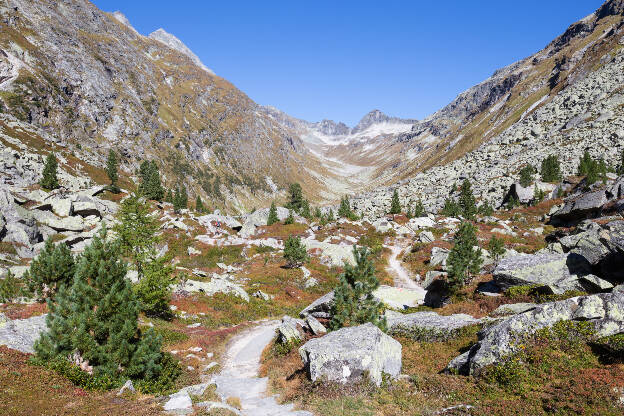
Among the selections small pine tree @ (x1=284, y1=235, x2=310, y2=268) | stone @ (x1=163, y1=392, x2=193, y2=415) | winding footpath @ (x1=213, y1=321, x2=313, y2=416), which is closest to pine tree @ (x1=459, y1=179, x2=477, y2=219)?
small pine tree @ (x1=284, y1=235, x2=310, y2=268)

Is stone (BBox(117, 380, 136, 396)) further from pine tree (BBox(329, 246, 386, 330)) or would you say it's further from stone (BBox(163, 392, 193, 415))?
pine tree (BBox(329, 246, 386, 330))

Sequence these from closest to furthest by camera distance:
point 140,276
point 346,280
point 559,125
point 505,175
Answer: point 346,280, point 140,276, point 505,175, point 559,125

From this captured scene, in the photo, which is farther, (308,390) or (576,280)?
(576,280)

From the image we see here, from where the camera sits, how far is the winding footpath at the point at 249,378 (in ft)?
45.5

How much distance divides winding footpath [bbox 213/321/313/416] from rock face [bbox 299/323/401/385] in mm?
2175

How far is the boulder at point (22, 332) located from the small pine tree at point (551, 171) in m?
104

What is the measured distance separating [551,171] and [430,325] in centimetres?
8885

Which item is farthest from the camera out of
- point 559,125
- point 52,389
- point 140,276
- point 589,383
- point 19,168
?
point 559,125

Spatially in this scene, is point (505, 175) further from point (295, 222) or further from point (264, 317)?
point (264, 317)

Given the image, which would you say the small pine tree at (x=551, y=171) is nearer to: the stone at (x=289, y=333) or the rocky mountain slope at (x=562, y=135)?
the rocky mountain slope at (x=562, y=135)

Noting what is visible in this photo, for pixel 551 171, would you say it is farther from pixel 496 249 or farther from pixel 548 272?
pixel 548 272

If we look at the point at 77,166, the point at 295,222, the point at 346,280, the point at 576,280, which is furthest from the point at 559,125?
the point at 77,166

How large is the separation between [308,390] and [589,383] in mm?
10454

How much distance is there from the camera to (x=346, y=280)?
19.5 m
